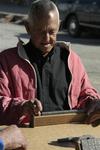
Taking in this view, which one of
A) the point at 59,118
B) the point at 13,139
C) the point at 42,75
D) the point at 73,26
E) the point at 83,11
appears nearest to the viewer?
the point at 13,139

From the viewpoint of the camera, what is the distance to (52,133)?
342 centimetres

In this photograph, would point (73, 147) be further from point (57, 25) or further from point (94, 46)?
point (94, 46)

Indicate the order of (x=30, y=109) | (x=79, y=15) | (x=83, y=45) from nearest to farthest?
1. (x=30, y=109)
2. (x=83, y=45)
3. (x=79, y=15)

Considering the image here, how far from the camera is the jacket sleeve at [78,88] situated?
3859 mm

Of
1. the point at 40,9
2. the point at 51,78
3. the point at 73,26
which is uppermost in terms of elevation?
the point at 40,9

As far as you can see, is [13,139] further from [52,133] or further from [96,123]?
[96,123]

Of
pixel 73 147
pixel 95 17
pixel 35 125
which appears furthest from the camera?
pixel 95 17

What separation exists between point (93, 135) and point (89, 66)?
10532 millimetres

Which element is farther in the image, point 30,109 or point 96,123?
point 96,123

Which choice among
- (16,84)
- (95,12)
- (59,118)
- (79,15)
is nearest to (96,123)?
(59,118)

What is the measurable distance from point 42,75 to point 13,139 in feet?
2.81

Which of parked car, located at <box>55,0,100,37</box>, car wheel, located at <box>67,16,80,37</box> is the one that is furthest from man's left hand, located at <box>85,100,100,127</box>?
car wheel, located at <box>67,16,80,37</box>

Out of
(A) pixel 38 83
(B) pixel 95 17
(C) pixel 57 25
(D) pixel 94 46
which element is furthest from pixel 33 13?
(B) pixel 95 17

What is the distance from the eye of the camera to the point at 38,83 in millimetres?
3742
